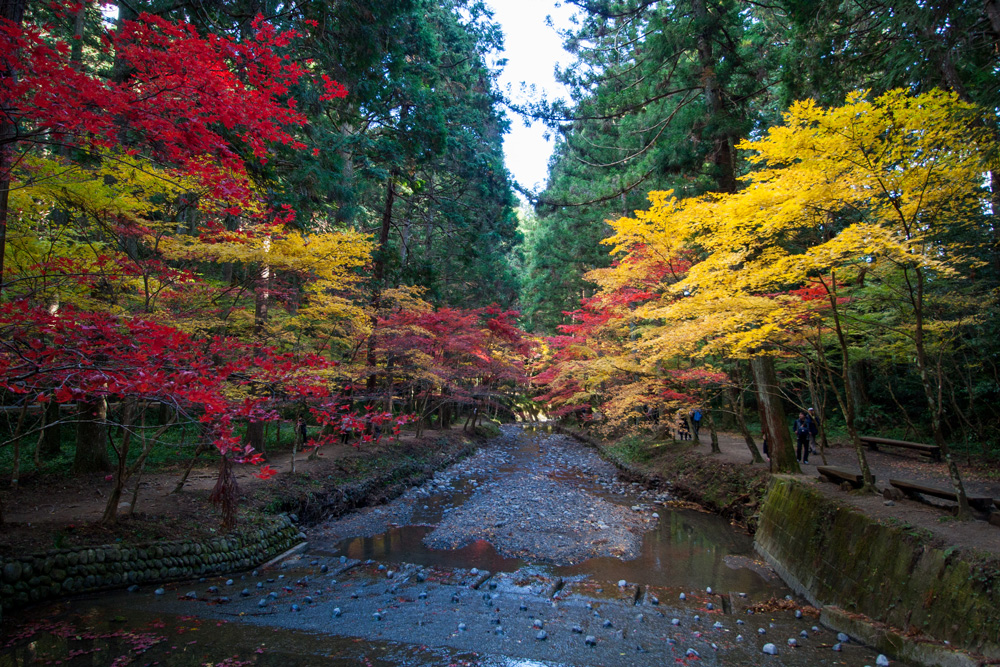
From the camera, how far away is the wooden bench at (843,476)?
21.2 feet

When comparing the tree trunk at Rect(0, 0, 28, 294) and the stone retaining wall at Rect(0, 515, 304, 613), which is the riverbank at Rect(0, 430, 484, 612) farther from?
the tree trunk at Rect(0, 0, 28, 294)

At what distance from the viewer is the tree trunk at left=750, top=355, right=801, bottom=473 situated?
8586mm

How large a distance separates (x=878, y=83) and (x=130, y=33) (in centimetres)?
935

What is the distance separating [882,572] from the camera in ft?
15.7

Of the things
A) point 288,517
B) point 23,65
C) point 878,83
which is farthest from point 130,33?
point 878,83

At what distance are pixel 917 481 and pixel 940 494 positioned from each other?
447cm

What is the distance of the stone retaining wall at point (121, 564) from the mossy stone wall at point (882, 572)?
8023 millimetres

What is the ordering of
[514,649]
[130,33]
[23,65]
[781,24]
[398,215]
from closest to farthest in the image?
1. [23,65]
2. [130,33]
3. [514,649]
4. [781,24]
5. [398,215]

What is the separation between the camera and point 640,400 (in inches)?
469

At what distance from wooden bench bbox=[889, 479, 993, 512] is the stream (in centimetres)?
208

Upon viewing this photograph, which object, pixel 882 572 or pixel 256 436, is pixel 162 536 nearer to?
pixel 256 436

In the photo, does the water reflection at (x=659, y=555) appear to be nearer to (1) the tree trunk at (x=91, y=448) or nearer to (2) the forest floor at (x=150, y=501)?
(2) the forest floor at (x=150, y=501)

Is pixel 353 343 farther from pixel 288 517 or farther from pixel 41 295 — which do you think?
pixel 41 295

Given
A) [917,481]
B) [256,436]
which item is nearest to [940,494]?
[917,481]
